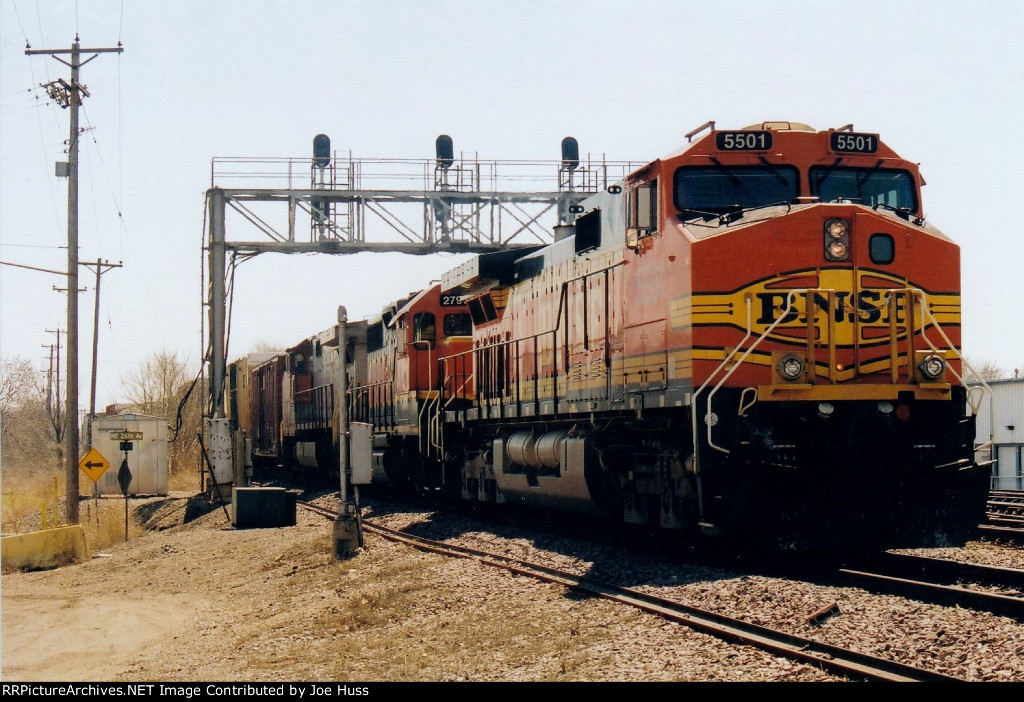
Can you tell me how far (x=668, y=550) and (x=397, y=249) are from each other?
17717mm

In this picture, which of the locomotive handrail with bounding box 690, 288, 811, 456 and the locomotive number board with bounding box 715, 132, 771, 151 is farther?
the locomotive number board with bounding box 715, 132, 771, 151

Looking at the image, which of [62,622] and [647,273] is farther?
[62,622]

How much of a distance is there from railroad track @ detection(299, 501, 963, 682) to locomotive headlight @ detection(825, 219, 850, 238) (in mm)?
3705

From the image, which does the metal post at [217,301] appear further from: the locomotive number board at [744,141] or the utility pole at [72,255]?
the locomotive number board at [744,141]

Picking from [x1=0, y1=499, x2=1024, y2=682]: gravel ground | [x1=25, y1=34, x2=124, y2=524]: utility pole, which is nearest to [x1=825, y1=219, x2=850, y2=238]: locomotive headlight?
[x1=0, y1=499, x2=1024, y2=682]: gravel ground

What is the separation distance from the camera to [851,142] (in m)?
10.8

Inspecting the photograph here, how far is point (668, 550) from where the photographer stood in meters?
11.6

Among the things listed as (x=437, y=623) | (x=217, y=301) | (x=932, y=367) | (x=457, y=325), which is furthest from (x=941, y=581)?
(x=217, y=301)

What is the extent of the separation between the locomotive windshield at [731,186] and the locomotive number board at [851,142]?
0.49m

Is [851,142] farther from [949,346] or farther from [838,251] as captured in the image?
[949,346]

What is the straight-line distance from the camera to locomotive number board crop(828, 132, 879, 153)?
1073cm

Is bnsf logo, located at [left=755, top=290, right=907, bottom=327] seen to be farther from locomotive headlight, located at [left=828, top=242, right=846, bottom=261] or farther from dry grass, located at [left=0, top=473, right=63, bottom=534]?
dry grass, located at [left=0, top=473, right=63, bottom=534]
